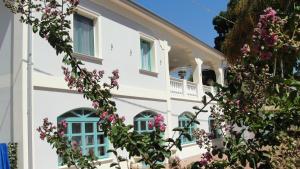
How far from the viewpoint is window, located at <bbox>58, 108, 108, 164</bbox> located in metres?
12.6

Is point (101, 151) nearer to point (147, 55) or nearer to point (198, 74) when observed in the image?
point (147, 55)

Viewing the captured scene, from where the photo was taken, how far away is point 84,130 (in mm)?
13133

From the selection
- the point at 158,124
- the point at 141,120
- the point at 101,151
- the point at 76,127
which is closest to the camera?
the point at 158,124

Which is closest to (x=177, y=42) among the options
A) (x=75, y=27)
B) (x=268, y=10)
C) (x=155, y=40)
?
(x=155, y=40)

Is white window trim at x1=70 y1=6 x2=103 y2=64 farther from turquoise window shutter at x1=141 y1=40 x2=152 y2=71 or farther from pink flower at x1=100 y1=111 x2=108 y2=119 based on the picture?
pink flower at x1=100 y1=111 x2=108 y2=119

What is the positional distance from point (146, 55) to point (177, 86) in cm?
327

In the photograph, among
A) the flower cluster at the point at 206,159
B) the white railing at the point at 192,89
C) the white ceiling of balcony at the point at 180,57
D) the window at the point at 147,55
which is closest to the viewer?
the flower cluster at the point at 206,159

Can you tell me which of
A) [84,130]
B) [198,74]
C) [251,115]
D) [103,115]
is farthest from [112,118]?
[198,74]

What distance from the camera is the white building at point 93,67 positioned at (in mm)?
11172

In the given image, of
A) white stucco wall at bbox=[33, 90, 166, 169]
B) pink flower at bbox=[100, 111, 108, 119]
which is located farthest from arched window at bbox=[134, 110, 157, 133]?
pink flower at bbox=[100, 111, 108, 119]

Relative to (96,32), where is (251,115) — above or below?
below

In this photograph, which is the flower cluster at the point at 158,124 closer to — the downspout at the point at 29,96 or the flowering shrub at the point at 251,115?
the flowering shrub at the point at 251,115

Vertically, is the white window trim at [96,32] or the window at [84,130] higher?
the white window trim at [96,32]

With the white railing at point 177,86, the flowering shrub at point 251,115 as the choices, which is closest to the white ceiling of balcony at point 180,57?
the white railing at point 177,86
